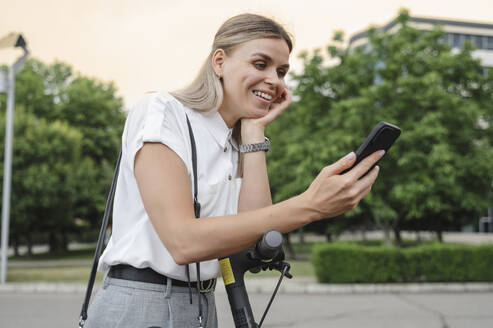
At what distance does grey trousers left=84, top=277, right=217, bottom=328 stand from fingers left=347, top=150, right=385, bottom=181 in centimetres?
62

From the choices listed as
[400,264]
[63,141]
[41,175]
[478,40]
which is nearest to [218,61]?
[400,264]

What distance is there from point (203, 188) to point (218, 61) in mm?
440

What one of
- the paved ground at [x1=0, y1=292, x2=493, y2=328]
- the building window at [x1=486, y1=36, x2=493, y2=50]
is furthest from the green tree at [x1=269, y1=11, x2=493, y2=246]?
the building window at [x1=486, y1=36, x2=493, y2=50]

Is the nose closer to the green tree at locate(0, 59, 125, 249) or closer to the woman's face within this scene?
the woman's face

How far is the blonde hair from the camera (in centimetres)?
156

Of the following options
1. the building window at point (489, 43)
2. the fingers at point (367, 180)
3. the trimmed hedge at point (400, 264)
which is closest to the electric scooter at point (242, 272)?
the fingers at point (367, 180)

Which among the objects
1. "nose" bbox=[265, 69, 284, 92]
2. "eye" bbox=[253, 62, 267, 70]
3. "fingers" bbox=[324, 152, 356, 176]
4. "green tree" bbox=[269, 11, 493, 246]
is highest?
"green tree" bbox=[269, 11, 493, 246]

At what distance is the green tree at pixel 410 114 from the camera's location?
51.4 ft

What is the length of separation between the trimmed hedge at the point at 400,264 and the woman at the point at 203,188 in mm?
11458

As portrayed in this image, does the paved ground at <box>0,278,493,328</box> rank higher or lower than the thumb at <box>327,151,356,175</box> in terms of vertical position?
lower

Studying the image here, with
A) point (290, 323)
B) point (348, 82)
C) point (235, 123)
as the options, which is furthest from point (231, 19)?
point (348, 82)

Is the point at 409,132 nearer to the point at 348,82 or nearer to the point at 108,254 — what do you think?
the point at 348,82

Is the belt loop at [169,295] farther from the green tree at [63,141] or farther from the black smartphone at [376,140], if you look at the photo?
the green tree at [63,141]

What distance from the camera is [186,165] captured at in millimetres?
1315
